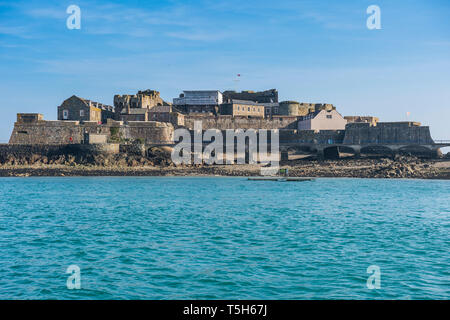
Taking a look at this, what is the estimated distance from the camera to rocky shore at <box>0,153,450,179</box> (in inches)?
2425

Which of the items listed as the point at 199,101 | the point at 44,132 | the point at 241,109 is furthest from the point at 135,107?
the point at 241,109

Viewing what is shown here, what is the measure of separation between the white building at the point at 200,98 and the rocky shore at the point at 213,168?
2598 cm

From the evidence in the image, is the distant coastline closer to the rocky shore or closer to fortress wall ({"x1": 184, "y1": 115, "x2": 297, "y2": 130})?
the rocky shore

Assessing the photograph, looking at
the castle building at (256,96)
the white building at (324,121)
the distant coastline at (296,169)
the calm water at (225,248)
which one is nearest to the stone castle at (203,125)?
the white building at (324,121)

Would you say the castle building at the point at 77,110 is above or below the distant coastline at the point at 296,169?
above

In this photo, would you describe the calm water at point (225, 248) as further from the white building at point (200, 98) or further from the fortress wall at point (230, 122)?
the white building at point (200, 98)

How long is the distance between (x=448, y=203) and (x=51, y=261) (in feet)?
106

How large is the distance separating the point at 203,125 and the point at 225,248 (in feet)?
218

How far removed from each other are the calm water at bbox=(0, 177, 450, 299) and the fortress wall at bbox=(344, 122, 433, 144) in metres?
36.1

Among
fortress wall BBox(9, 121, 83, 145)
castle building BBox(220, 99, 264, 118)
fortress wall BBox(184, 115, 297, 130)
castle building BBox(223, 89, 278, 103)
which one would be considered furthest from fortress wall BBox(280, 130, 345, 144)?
fortress wall BBox(9, 121, 83, 145)

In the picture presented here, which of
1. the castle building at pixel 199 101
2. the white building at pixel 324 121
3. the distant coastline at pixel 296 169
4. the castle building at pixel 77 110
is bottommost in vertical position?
the distant coastline at pixel 296 169

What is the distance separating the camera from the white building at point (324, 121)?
263 ft

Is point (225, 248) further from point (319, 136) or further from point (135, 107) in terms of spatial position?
point (135, 107)
